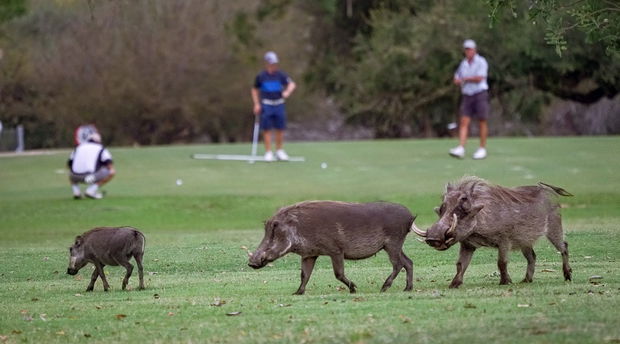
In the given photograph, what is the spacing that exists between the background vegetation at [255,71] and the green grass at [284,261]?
564 inches

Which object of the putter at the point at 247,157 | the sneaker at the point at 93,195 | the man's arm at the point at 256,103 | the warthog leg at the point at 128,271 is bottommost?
the sneaker at the point at 93,195

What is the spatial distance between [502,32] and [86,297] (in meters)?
34.5

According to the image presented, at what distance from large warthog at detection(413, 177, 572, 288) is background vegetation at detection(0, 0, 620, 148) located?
3280 cm

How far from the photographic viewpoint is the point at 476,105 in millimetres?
27969

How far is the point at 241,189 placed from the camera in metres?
25.3

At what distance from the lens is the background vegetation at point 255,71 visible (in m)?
48.0

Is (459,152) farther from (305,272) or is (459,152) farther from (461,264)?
(305,272)

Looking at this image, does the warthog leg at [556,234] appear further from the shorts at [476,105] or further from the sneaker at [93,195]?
the shorts at [476,105]

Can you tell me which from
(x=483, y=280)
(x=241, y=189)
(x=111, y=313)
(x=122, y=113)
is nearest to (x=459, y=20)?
(x=122, y=113)

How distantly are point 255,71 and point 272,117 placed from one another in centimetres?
2795

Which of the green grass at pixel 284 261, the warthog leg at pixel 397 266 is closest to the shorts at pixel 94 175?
the green grass at pixel 284 261

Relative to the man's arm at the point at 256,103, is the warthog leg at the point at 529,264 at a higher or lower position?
lower

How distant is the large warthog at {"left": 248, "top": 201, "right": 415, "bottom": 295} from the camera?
1202 centimetres

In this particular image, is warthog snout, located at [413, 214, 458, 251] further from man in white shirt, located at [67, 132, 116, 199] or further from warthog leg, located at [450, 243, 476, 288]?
man in white shirt, located at [67, 132, 116, 199]
